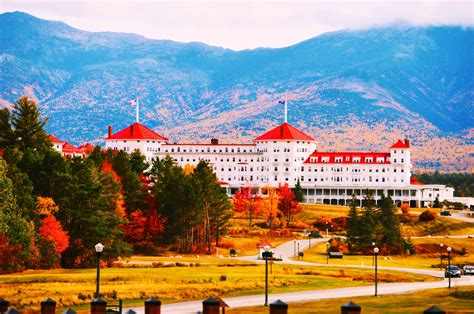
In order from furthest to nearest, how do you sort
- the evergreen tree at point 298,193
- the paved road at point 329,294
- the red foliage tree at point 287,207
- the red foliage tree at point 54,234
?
the evergreen tree at point 298,193, the red foliage tree at point 287,207, the red foliage tree at point 54,234, the paved road at point 329,294

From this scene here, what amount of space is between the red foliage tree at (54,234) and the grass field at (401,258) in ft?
105

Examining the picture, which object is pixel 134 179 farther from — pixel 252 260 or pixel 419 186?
pixel 419 186

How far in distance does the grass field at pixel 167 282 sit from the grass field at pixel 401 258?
658 inches

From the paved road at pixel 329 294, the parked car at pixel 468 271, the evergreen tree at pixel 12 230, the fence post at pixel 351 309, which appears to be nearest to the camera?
the fence post at pixel 351 309

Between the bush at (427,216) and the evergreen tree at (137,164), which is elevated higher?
the evergreen tree at (137,164)

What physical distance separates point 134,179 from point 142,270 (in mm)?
40000

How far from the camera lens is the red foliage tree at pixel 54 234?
87250 millimetres

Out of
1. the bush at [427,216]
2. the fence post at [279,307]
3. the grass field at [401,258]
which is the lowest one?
the grass field at [401,258]

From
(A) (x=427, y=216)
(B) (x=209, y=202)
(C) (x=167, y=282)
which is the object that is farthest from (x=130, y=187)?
(A) (x=427, y=216)

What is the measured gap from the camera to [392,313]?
54.2 metres

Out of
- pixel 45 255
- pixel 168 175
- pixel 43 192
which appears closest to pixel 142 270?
pixel 45 255

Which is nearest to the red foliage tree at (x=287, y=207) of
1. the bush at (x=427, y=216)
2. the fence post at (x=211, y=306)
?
the bush at (x=427, y=216)

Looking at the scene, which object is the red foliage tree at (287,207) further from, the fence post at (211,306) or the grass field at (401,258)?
the fence post at (211,306)

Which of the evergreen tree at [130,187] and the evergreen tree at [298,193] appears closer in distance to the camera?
the evergreen tree at [130,187]
